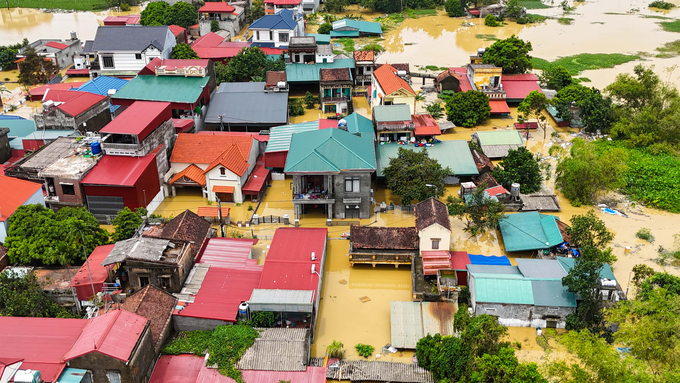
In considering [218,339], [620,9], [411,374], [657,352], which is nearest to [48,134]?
[218,339]

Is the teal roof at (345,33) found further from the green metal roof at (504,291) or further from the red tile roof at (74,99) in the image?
the green metal roof at (504,291)

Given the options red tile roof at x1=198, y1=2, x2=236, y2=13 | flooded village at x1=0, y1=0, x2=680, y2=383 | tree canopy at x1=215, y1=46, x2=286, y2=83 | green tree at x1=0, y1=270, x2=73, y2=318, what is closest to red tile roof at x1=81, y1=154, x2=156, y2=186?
flooded village at x1=0, y1=0, x2=680, y2=383

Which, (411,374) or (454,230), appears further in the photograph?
(454,230)

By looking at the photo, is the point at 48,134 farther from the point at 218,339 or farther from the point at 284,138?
the point at 218,339

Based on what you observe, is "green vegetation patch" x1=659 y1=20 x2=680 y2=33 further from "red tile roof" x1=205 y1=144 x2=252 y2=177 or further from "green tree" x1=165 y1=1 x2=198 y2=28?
"red tile roof" x1=205 y1=144 x2=252 y2=177

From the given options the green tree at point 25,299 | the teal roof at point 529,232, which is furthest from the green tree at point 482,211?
the green tree at point 25,299

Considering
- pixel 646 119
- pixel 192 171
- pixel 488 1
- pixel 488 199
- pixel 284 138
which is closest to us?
pixel 488 199

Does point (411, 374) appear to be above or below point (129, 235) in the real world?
below
